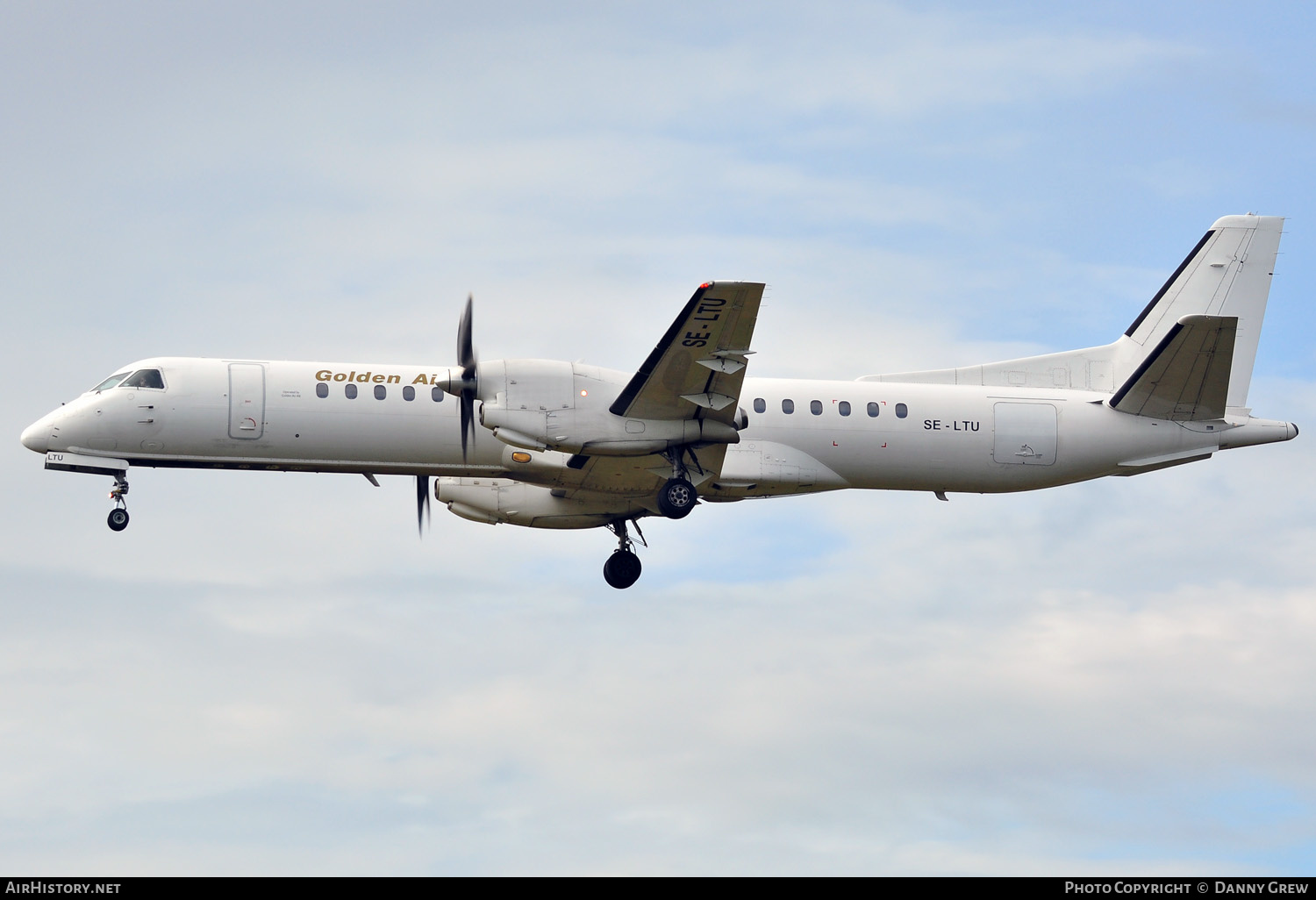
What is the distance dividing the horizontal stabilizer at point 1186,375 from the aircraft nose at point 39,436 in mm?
20356

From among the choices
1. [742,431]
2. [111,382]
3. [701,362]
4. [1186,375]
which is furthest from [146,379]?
[1186,375]

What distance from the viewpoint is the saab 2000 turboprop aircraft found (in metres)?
26.6

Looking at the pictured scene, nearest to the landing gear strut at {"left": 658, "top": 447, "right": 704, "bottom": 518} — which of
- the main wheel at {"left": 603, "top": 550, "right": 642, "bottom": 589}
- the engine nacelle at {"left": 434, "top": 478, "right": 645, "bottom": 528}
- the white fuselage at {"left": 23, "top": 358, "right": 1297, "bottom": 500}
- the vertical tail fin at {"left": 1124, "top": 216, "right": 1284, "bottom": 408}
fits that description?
the white fuselage at {"left": 23, "top": 358, "right": 1297, "bottom": 500}

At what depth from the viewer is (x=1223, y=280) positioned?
33.3m

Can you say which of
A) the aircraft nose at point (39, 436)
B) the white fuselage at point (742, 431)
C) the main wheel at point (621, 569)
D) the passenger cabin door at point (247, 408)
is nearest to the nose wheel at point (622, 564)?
the main wheel at point (621, 569)

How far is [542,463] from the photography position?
94.1 feet

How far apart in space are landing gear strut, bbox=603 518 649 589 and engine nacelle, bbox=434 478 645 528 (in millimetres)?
807

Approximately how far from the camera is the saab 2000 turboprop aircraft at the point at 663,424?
2658 cm

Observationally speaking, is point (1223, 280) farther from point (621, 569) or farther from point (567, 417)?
point (567, 417)

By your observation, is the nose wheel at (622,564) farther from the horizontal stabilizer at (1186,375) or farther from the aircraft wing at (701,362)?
the horizontal stabilizer at (1186,375)

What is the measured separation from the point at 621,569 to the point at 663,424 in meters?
5.95
